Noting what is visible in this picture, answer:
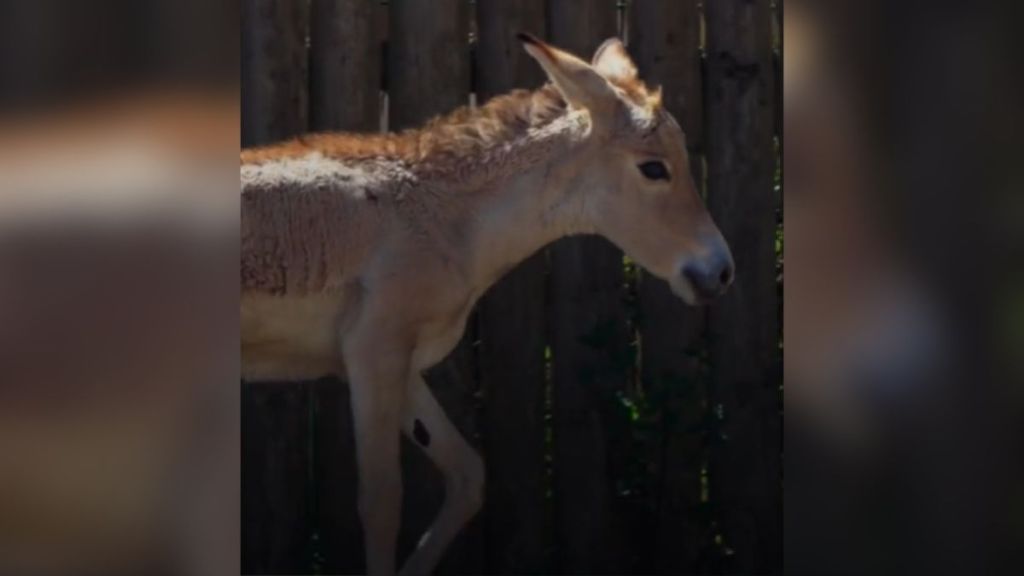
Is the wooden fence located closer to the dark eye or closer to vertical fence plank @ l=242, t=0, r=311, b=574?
vertical fence plank @ l=242, t=0, r=311, b=574

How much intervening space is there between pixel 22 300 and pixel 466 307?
357cm

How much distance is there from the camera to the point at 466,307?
18.8ft

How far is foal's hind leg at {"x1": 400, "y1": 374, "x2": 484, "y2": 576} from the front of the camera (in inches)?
233

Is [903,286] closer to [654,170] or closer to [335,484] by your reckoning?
[654,170]

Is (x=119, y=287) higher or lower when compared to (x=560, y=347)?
higher

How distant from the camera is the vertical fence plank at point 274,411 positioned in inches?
257

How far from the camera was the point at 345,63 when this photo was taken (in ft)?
21.5

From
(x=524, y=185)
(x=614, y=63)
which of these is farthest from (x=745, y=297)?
(x=524, y=185)

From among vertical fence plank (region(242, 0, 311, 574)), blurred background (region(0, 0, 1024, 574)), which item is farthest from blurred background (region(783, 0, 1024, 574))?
vertical fence plank (region(242, 0, 311, 574))

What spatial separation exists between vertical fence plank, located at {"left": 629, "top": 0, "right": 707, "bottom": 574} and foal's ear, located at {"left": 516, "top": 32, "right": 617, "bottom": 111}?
982 mm

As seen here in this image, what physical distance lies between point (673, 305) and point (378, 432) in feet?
5.04

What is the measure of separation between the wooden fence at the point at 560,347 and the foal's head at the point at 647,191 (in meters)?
0.78

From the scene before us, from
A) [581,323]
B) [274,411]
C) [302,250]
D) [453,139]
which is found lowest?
[274,411]

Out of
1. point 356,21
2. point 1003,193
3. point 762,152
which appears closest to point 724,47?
point 762,152
